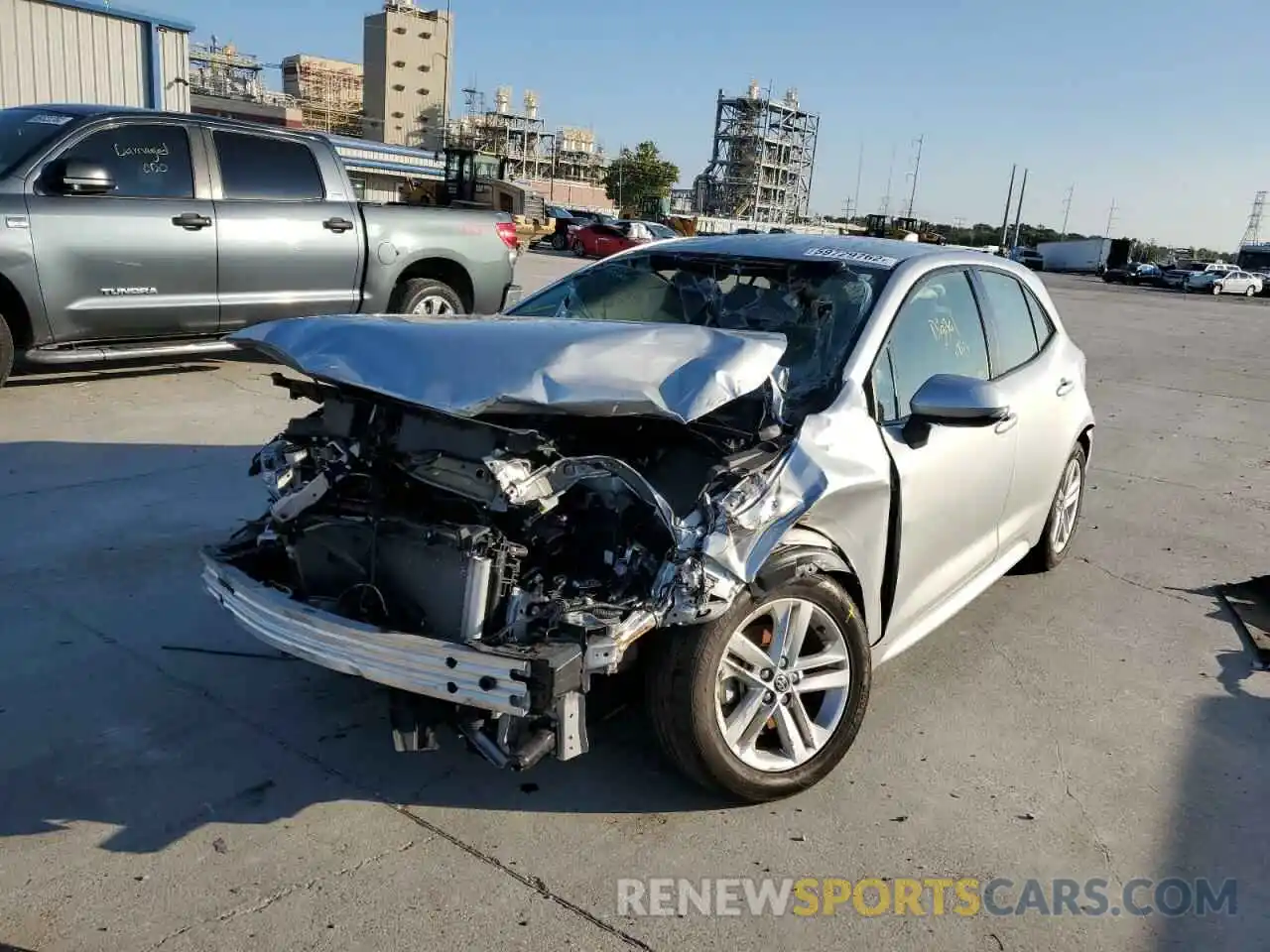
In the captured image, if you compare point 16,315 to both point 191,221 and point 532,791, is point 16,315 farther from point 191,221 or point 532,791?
point 532,791

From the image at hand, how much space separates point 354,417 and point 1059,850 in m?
2.55

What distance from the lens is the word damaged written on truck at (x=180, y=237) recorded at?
7.04 m

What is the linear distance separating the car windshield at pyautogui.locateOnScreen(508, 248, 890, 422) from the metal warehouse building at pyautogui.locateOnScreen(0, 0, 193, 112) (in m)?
14.3

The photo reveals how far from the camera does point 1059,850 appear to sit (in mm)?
3037

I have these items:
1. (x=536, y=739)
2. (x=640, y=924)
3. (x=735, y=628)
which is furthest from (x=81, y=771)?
(x=735, y=628)

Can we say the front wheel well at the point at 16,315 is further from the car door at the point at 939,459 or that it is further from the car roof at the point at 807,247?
the car door at the point at 939,459

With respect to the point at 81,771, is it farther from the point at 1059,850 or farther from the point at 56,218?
the point at 56,218

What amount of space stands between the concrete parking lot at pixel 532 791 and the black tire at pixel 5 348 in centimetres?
216

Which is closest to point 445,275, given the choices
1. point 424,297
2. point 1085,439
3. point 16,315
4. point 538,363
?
point 424,297

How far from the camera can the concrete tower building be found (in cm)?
9031

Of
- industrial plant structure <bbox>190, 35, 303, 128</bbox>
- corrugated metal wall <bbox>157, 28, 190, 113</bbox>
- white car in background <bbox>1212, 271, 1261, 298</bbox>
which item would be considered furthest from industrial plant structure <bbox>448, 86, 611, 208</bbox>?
corrugated metal wall <bbox>157, 28, 190, 113</bbox>

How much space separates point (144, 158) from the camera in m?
7.63

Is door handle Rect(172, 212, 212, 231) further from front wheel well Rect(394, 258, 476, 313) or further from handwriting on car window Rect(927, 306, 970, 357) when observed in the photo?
handwriting on car window Rect(927, 306, 970, 357)

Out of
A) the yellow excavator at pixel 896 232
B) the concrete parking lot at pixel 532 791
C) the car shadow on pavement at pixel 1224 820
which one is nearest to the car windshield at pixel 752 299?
the yellow excavator at pixel 896 232
